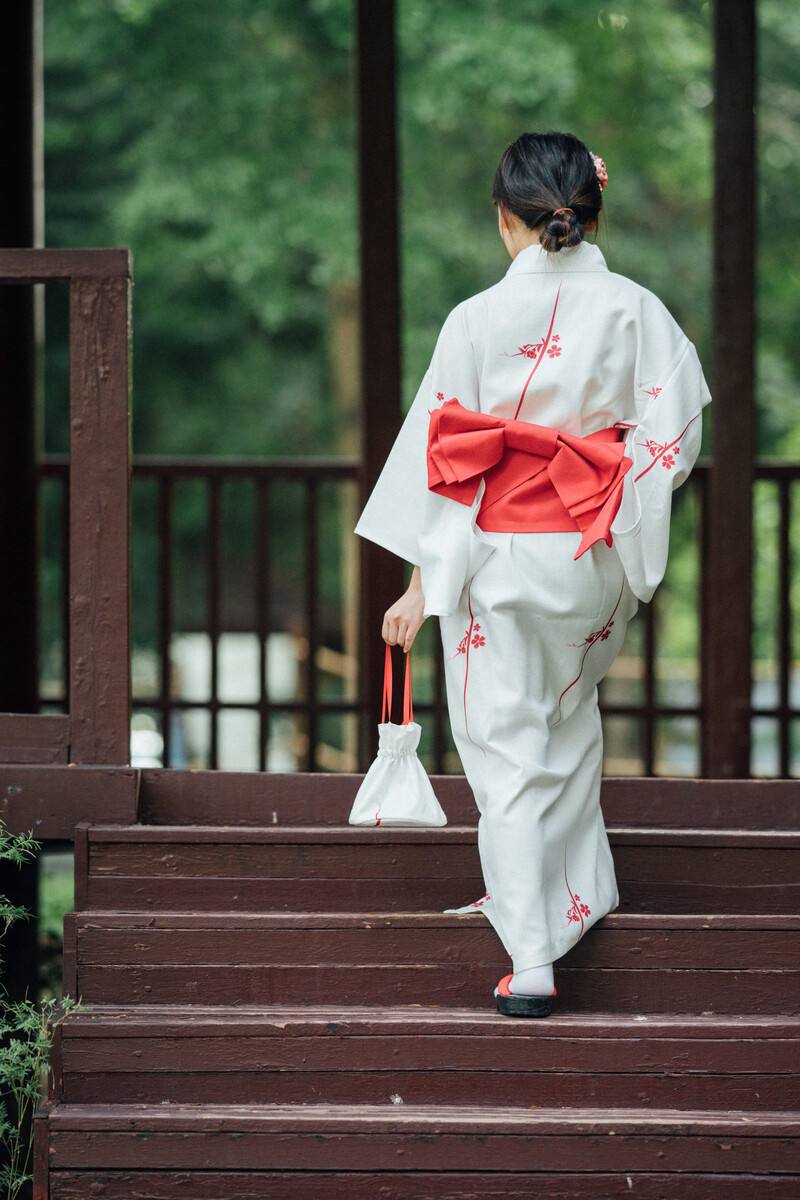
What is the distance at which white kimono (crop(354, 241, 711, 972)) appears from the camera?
105 inches

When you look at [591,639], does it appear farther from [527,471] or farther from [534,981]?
[534,981]

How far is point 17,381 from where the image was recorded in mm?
4465

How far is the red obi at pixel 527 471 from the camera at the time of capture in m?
2.67

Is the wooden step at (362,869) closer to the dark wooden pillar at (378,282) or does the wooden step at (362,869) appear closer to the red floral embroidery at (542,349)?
the red floral embroidery at (542,349)

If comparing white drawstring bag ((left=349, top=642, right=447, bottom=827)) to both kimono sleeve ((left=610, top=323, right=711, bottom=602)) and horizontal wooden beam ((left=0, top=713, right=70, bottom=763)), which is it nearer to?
kimono sleeve ((left=610, top=323, right=711, bottom=602))

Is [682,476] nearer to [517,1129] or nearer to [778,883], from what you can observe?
[778,883]

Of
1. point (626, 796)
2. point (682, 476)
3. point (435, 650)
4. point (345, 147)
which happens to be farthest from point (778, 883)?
point (345, 147)

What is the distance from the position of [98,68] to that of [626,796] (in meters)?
8.96

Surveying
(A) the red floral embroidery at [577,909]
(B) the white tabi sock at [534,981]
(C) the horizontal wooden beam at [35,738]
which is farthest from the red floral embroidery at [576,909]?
(C) the horizontal wooden beam at [35,738]

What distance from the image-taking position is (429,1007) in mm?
2863

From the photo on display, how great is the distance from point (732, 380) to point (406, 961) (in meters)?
2.33

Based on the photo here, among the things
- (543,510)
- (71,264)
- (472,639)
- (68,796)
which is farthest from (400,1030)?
(71,264)

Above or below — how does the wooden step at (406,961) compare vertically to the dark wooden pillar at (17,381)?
below

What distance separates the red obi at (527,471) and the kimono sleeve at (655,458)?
33 mm
